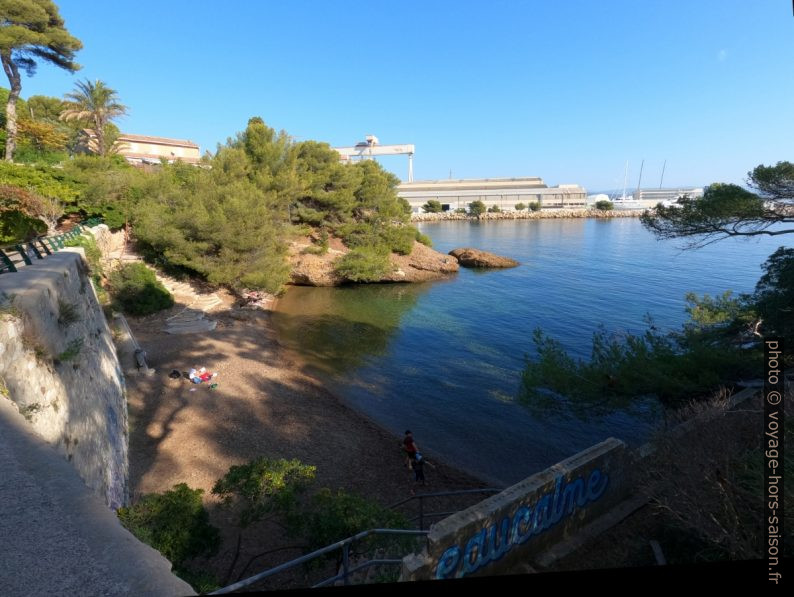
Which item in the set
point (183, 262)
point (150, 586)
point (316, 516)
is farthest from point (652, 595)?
point (183, 262)

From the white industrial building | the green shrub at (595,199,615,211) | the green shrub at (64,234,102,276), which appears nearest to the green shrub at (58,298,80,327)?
the green shrub at (64,234,102,276)

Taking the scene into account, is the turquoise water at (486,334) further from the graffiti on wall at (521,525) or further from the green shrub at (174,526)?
the green shrub at (174,526)

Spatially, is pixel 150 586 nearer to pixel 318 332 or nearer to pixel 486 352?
pixel 486 352

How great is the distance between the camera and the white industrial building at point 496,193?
106188mm

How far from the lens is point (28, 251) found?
1213cm

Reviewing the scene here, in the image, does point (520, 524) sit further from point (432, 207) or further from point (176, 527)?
point (432, 207)

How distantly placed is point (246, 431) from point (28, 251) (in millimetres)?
8269

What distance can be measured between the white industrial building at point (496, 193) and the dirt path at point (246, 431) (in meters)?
88.1

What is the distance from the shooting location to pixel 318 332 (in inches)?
884

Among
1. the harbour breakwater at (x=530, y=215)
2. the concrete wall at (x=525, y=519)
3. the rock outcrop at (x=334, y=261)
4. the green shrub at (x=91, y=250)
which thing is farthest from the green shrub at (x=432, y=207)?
the concrete wall at (x=525, y=519)

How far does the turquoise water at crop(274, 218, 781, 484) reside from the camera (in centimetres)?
1296

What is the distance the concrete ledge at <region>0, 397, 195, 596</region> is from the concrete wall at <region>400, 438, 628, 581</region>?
141 inches

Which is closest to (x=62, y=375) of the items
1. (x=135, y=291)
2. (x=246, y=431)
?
(x=246, y=431)

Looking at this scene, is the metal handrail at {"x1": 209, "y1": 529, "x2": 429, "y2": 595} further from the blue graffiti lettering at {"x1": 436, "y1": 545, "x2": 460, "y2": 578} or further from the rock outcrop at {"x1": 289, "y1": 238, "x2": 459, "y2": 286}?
the rock outcrop at {"x1": 289, "y1": 238, "x2": 459, "y2": 286}
